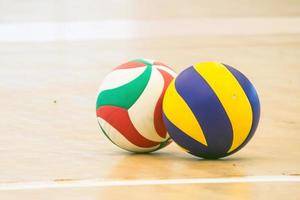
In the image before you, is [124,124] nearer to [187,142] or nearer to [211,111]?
[187,142]

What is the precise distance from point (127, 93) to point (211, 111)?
0.63 metres

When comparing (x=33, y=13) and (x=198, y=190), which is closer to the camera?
(x=198, y=190)

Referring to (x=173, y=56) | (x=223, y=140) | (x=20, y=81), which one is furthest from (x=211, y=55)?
(x=223, y=140)

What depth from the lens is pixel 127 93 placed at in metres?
6.15

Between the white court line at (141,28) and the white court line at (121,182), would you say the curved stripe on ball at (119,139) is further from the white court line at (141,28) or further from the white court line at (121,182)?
the white court line at (141,28)

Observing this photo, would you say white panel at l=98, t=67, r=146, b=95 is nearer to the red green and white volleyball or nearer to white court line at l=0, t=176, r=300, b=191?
the red green and white volleyball

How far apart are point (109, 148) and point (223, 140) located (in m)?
1.13

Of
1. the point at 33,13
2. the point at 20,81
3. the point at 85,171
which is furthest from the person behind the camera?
the point at 33,13

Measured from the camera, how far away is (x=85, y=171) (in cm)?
583

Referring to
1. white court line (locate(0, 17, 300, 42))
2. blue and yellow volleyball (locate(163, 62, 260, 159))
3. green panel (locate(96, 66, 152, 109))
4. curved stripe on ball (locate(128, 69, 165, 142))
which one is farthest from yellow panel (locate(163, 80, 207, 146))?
white court line (locate(0, 17, 300, 42))

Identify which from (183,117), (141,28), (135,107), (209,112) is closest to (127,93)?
(135,107)

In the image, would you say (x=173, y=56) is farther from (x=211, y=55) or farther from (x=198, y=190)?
(x=198, y=190)

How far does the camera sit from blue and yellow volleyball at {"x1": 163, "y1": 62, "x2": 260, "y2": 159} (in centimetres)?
580

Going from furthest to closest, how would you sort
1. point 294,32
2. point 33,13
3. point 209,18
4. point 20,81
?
point 33,13 → point 209,18 → point 294,32 → point 20,81
